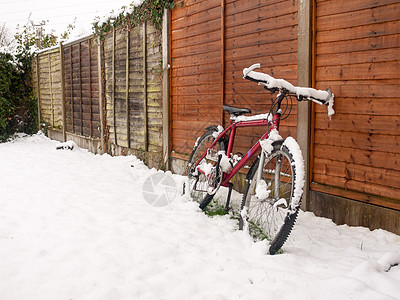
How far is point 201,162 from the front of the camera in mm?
3693

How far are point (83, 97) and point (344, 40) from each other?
6311mm

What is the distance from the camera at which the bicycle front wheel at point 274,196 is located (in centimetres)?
225

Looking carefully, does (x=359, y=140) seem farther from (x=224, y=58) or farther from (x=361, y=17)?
(x=224, y=58)

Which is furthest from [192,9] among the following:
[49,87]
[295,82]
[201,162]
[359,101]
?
[49,87]

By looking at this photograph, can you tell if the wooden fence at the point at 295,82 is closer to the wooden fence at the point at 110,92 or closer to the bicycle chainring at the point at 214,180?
the wooden fence at the point at 110,92

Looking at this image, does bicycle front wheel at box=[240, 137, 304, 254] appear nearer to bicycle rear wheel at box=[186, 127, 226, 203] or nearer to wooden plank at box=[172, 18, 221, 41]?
bicycle rear wheel at box=[186, 127, 226, 203]

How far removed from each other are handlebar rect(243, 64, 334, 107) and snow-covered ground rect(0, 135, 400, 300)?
105 cm

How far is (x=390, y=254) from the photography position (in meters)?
2.15

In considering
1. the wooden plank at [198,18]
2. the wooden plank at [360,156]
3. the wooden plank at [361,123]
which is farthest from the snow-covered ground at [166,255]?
the wooden plank at [198,18]

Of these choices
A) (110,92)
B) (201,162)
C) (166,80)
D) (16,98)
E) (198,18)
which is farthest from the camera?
(16,98)

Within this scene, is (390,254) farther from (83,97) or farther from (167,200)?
(83,97)

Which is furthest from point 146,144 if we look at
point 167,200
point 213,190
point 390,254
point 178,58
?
point 390,254

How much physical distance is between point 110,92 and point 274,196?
16.3 ft

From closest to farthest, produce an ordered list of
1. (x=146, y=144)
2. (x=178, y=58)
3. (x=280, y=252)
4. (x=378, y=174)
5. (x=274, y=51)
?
(x=280, y=252)
(x=378, y=174)
(x=274, y=51)
(x=178, y=58)
(x=146, y=144)
